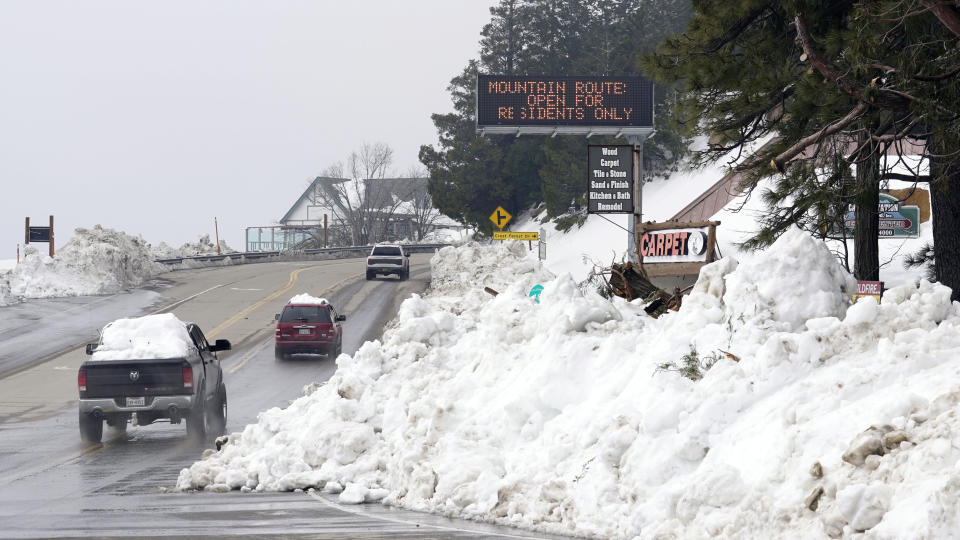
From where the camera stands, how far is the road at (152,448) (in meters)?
9.09

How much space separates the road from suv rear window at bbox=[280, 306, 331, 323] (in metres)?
1.23

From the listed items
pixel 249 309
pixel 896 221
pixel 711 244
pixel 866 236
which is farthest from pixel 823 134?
pixel 249 309

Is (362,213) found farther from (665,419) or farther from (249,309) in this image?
(665,419)

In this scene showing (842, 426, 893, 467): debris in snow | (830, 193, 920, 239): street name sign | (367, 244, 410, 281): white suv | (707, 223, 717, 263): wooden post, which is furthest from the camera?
(367, 244, 410, 281): white suv

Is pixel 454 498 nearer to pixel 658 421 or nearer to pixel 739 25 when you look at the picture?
pixel 658 421

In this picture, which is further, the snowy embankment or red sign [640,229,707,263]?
red sign [640,229,707,263]

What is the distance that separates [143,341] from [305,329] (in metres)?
13.0

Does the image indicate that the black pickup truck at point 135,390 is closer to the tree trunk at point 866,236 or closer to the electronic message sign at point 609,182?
the tree trunk at point 866,236

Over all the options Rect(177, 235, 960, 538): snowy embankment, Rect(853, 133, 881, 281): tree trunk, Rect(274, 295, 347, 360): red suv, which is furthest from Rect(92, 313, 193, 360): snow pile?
Rect(274, 295, 347, 360): red suv

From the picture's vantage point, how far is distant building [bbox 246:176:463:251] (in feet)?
325

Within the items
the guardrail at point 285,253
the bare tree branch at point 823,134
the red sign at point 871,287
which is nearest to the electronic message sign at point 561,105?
the guardrail at point 285,253

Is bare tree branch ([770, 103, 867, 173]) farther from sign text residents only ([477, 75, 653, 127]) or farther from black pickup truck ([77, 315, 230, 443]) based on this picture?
sign text residents only ([477, 75, 653, 127])

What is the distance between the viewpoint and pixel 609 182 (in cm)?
3106

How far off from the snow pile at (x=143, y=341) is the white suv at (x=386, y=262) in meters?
34.3
